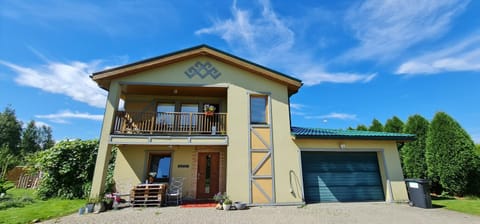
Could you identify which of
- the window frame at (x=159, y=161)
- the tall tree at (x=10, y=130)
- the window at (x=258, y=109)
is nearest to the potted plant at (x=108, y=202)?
the window frame at (x=159, y=161)

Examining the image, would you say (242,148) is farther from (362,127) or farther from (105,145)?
(362,127)

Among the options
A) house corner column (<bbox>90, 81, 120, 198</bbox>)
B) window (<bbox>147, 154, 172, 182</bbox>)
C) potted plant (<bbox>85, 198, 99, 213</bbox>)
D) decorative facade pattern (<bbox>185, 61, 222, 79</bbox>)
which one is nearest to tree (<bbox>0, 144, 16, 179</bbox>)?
house corner column (<bbox>90, 81, 120, 198</bbox>)

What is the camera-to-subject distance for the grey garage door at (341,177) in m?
8.70

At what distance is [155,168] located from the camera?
9.85m

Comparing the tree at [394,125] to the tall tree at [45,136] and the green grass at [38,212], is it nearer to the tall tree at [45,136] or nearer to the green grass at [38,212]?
the green grass at [38,212]

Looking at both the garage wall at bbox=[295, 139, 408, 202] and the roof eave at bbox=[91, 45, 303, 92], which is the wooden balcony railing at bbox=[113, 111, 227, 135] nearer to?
the roof eave at bbox=[91, 45, 303, 92]

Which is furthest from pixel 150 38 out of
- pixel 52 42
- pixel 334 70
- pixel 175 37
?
pixel 334 70

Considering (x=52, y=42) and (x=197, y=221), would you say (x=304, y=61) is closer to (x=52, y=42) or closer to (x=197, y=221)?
(x=197, y=221)

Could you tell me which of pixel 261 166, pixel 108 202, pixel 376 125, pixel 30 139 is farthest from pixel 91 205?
pixel 30 139

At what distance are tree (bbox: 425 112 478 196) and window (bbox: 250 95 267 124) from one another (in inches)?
352

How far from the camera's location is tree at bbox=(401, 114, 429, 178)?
10.6 metres

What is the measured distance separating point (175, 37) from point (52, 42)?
5.17m

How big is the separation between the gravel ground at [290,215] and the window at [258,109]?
380 cm

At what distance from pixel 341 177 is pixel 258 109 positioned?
4.98m
